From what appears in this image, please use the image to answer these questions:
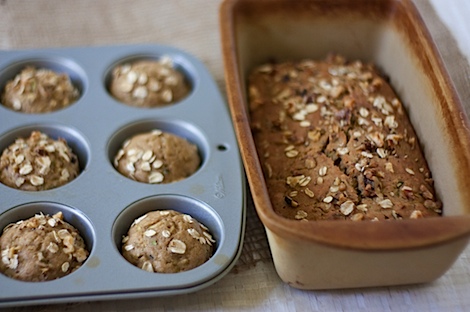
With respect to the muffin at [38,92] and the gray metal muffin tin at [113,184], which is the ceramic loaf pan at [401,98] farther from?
the muffin at [38,92]

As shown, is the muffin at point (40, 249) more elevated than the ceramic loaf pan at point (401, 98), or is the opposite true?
the ceramic loaf pan at point (401, 98)

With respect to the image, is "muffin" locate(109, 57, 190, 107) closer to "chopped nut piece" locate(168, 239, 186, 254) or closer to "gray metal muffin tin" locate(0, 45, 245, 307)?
"gray metal muffin tin" locate(0, 45, 245, 307)

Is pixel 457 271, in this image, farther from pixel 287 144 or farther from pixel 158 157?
pixel 158 157

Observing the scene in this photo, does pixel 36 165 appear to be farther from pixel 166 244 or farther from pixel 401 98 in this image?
pixel 401 98

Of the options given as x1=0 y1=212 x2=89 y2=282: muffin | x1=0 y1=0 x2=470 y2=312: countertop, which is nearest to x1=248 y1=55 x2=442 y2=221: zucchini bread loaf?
x1=0 y1=0 x2=470 y2=312: countertop

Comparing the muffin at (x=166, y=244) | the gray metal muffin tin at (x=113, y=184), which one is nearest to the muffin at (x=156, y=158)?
the gray metal muffin tin at (x=113, y=184)
